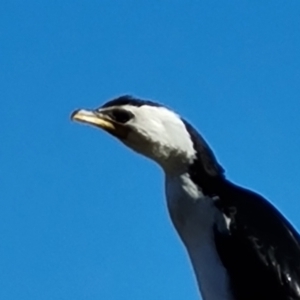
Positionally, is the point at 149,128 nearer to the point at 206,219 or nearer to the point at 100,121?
the point at 100,121

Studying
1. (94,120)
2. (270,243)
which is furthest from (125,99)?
(270,243)

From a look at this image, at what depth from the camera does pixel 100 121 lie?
10438mm

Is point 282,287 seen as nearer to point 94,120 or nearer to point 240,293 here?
point 240,293

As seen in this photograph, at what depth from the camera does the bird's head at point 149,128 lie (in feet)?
34.1

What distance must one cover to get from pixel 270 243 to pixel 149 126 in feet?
2.36

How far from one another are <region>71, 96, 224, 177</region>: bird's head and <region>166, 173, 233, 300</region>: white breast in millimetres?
104

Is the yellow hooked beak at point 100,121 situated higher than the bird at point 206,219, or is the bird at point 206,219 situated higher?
the yellow hooked beak at point 100,121

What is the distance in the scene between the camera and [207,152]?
10609 millimetres

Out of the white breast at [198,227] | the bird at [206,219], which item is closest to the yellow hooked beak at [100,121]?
the bird at [206,219]

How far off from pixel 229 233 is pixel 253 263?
164mm

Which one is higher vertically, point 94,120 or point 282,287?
point 94,120

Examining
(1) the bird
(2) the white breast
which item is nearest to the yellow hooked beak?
(1) the bird

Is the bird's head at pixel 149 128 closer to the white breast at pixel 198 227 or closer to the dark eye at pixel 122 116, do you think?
the dark eye at pixel 122 116

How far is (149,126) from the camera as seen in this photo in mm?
10383
